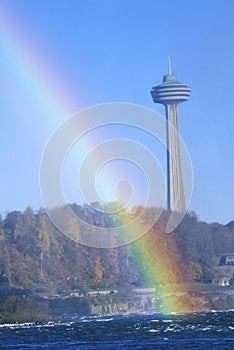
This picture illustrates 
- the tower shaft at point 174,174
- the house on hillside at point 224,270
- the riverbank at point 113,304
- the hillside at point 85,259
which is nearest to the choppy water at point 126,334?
the riverbank at point 113,304

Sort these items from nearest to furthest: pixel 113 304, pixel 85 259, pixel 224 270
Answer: pixel 113 304 < pixel 85 259 < pixel 224 270

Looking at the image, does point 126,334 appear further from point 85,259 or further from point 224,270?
point 224,270

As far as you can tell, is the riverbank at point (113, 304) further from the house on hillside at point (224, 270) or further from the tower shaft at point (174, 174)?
the tower shaft at point (174, 174)

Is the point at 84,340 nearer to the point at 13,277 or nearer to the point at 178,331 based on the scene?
the point at 178,331

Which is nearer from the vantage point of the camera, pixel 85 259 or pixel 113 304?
pixel 113 304

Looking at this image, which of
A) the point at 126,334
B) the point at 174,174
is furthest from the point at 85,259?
the point at 174,174

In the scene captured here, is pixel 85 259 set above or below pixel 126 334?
above

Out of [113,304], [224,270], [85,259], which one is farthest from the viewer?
[224,270]

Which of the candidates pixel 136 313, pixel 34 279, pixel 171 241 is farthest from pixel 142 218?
pixel 136 313
